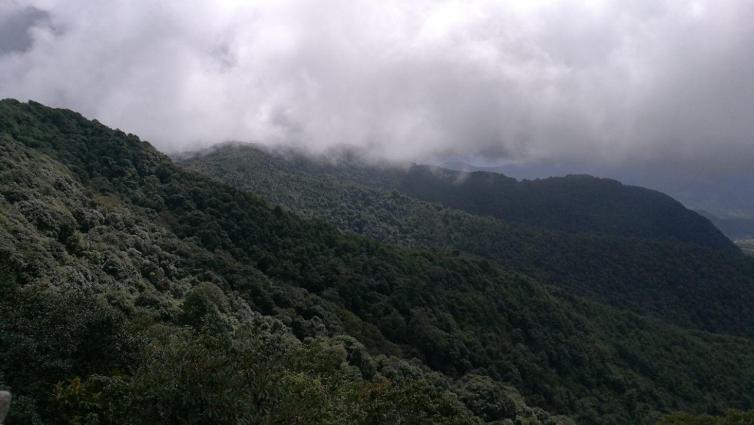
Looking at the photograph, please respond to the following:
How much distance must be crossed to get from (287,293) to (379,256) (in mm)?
39170

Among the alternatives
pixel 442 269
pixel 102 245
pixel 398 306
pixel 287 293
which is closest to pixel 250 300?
pixel 287 293

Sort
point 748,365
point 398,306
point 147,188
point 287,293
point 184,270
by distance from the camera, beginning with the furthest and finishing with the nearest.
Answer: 1. point 748,365
2. point 398,306
3. point 147,188
4. point 287,293
5. point 184,270

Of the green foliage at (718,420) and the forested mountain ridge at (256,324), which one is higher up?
the forested mountain ridge at (256,324)

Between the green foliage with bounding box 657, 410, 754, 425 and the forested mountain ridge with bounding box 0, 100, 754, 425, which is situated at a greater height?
the forested mountain ridge with bounding box 0, 100, 754, 425

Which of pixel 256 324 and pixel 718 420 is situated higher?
pixel 256 324

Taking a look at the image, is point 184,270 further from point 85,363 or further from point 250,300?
point 85,363

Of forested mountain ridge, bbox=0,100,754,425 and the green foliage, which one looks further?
the green foliage

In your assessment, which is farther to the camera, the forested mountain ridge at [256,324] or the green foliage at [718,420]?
the green foliage at [718,420]

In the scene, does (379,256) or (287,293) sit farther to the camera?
(379,256)

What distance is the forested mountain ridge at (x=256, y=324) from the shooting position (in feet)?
86.4

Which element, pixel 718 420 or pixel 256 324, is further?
pixel 256 324

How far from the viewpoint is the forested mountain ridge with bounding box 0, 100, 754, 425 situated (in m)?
26.3

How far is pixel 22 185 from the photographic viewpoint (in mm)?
56000

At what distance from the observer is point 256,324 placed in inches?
2406
